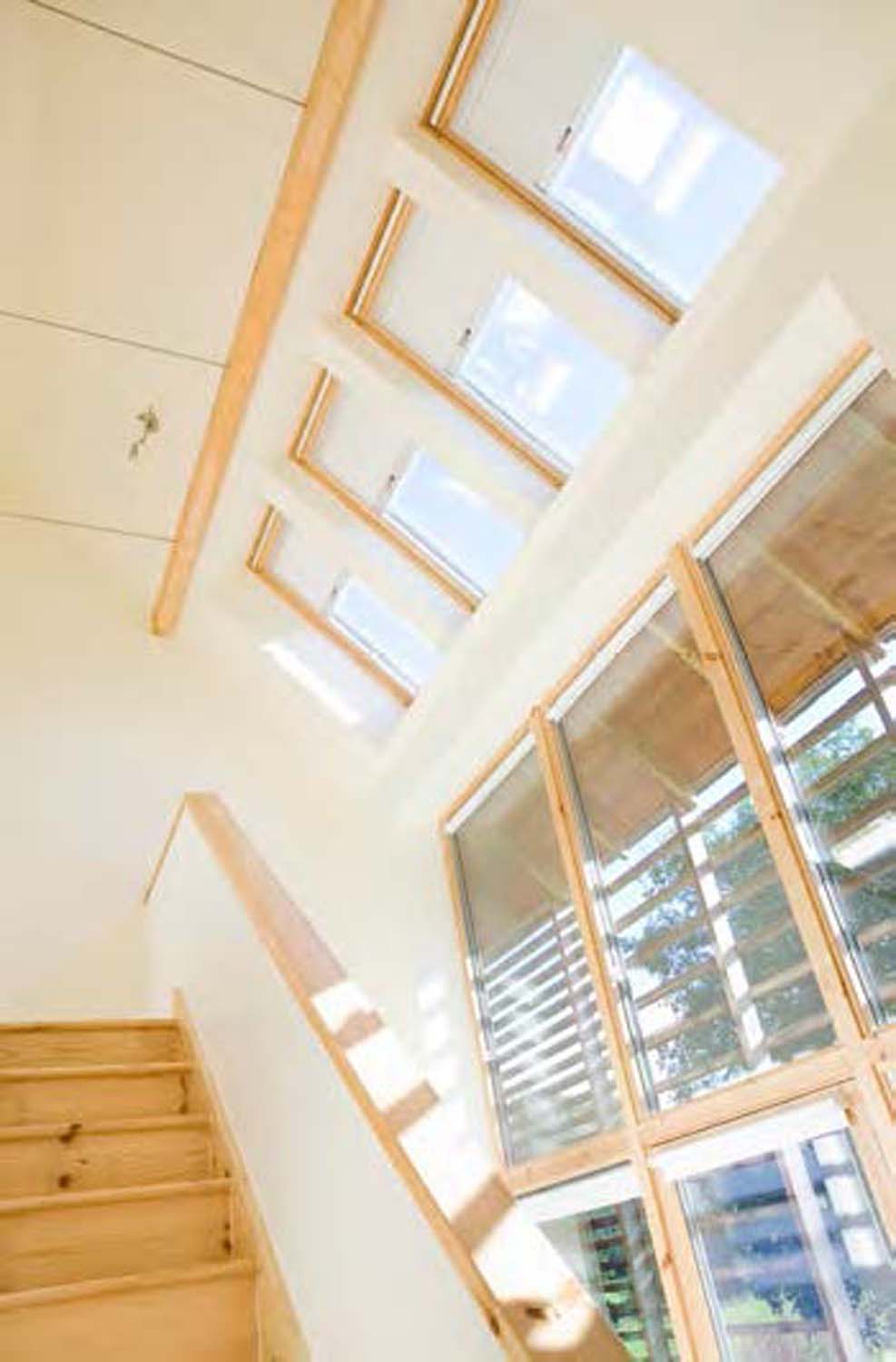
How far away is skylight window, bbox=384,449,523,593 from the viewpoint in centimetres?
404

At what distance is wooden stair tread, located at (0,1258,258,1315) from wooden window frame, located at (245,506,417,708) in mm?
2949

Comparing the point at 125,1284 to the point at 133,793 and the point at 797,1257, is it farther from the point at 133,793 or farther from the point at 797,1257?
the point at 133,793

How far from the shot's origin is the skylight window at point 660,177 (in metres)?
2.76

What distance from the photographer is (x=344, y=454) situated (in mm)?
4297

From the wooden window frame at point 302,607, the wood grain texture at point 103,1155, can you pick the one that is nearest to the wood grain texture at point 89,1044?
the wood grain texture at point 103,1155

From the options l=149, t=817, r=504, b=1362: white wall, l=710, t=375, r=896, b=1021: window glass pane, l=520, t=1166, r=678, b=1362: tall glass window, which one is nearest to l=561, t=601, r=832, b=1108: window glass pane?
l=710, t=375, r=896, b=1021: window glass pane

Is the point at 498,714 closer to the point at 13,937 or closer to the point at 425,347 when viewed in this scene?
the point at 425,347

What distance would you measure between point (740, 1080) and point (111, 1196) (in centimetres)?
177

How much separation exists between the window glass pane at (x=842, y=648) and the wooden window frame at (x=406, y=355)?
0.84 meters

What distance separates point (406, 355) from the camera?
376cm

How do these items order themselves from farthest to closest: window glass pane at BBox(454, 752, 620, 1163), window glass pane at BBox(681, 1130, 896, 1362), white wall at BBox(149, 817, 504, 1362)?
window glass pane at BBox(454, 752, 620, 1163) → window glass pane at BBox(681, 1130, 896, 1362) → white wall at BBox(149, 817, 504, 1362)

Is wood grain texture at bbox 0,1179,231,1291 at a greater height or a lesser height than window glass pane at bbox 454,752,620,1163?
lesser

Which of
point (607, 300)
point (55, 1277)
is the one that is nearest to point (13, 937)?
point (55, 1277)

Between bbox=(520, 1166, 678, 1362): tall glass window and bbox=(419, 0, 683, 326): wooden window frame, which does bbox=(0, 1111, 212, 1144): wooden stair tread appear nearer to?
bbox=(520, 1166, 678, 1362): tall glass window
